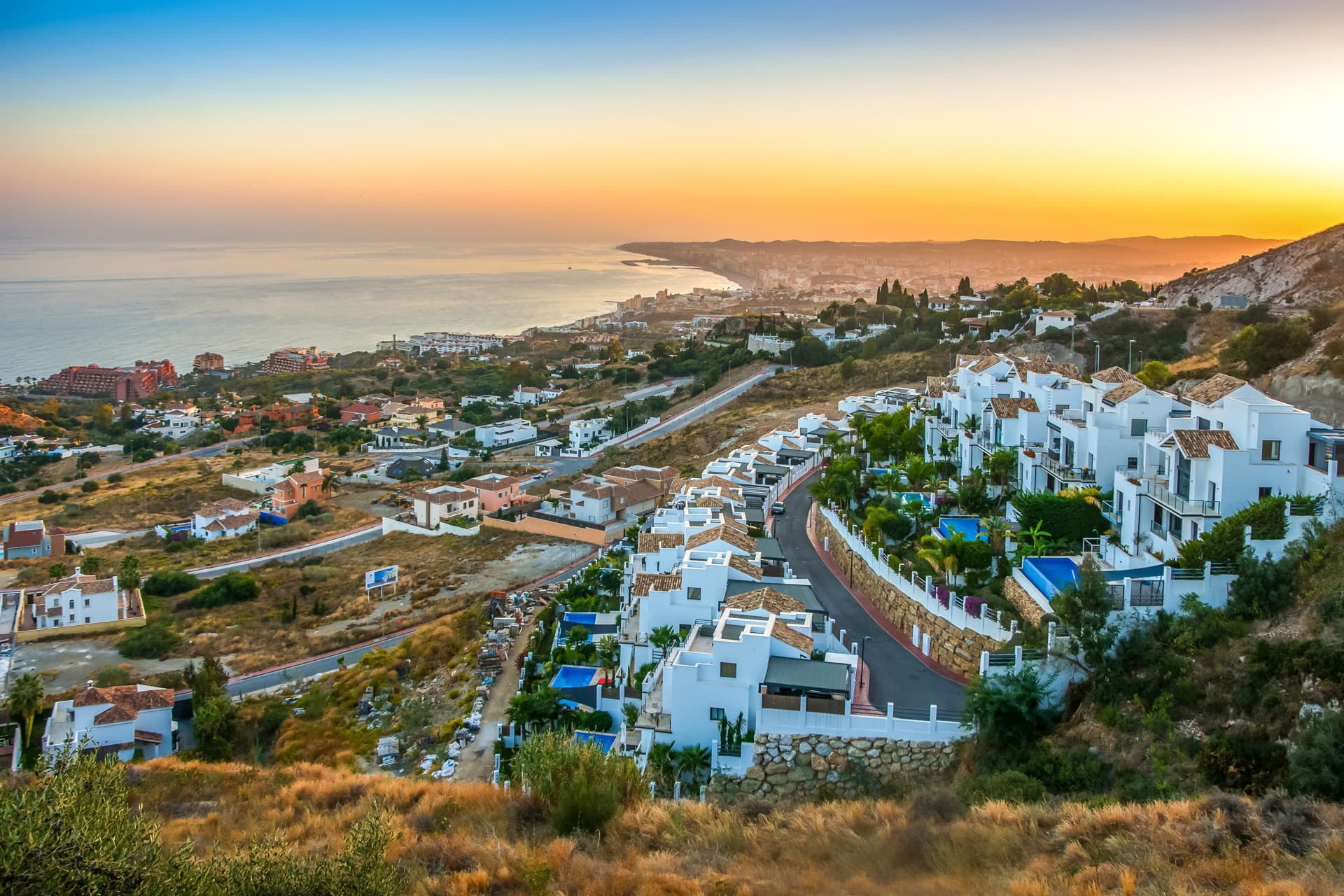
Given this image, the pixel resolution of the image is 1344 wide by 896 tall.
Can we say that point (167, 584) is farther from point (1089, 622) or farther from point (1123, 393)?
point (1089, 622)

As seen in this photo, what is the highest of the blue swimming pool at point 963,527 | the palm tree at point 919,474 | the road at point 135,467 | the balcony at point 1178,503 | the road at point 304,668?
the balcony at point 1178,503

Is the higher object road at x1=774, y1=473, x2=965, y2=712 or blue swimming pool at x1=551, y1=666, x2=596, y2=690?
road at x1=774, y1=473, x2=965, y2=712

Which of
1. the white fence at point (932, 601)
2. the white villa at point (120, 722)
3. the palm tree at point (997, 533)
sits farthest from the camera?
the white villa at point (120, 722)

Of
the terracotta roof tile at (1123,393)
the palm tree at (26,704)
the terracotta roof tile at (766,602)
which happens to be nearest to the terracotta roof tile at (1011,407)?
the terracotta roof tile at (1123,393)

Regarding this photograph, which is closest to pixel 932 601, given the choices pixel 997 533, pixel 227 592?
pixel 997 533

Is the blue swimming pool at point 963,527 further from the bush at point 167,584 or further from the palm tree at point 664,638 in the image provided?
the bush at point 167,584

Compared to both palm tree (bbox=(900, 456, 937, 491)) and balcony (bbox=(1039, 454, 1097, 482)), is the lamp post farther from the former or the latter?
palm tree (bbox=(900, 456, 937, 491))

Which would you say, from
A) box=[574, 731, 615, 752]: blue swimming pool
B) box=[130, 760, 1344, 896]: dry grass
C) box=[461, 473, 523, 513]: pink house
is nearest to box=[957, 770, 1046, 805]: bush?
box=[130, 760, 1344, 896]: dry grass
